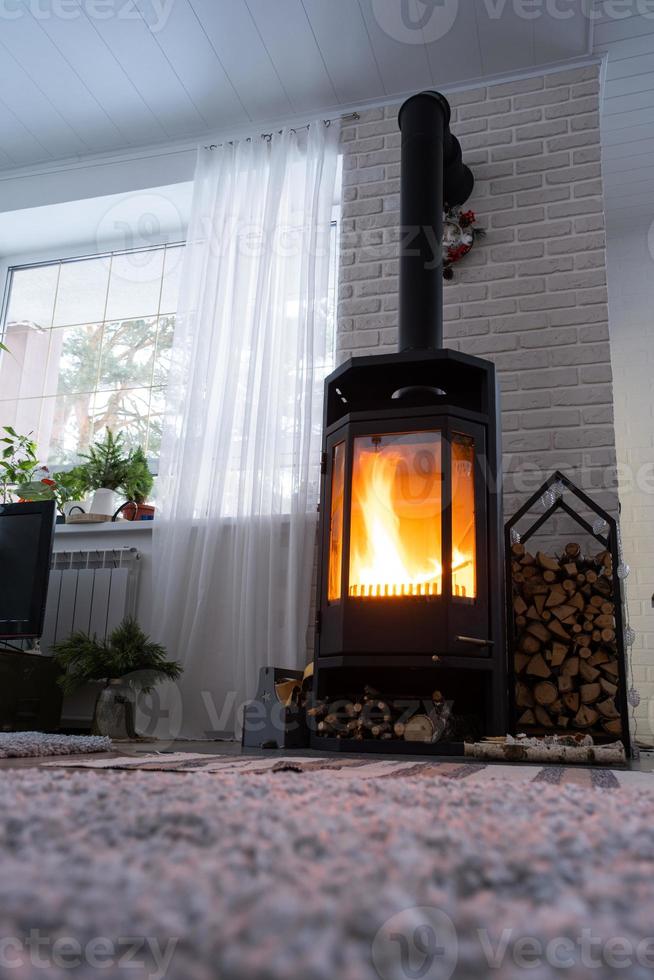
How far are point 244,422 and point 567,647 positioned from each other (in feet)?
4.87

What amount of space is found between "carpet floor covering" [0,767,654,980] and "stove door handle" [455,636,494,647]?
4.56 feet

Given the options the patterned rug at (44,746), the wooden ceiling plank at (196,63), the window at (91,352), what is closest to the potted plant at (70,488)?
the window at (91,352)

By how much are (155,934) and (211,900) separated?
0.03 metres

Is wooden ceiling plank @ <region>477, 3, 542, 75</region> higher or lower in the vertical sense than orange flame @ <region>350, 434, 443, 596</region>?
higher

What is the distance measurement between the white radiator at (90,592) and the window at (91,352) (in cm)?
67

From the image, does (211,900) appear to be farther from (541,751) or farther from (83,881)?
(541,751)

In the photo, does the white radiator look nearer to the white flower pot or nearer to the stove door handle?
the white flower pot

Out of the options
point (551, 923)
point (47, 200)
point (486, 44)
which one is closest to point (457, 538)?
point (551, 923)

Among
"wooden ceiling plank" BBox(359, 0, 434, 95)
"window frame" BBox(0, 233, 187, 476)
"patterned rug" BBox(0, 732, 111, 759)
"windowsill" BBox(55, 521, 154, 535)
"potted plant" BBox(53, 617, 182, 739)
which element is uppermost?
"wooden ceiling plank" BBox(359, 0, 434, 95)

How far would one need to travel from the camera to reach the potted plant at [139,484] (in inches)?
131

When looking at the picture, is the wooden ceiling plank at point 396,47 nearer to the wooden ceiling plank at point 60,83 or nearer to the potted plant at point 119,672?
the wooden ceiling plank at point 60,83

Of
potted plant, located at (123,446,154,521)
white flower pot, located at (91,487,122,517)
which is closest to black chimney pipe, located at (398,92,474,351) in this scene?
potted plant, located at (123,446,154,521)

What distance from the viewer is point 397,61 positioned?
322cm

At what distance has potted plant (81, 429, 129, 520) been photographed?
11.0ft
